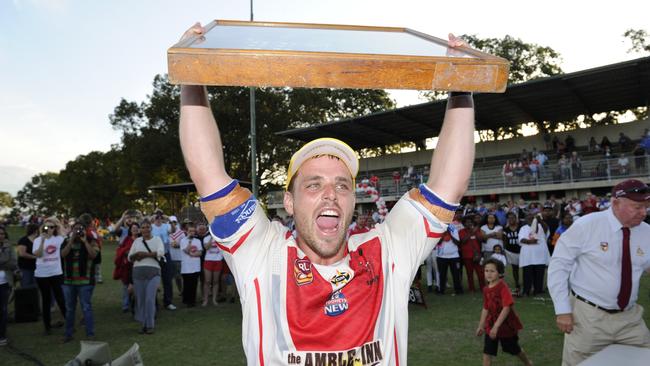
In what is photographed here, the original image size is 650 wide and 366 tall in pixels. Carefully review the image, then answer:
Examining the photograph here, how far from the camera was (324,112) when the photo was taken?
137 ft

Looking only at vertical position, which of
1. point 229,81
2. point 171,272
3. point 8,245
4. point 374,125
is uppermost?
point 374,125

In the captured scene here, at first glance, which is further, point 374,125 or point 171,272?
point 374,125

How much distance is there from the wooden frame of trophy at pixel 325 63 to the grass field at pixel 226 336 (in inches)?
242

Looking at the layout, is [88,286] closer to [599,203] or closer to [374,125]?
[599,203]

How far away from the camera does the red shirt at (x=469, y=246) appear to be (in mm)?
13180

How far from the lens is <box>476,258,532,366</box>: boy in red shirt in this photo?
6.24 meters

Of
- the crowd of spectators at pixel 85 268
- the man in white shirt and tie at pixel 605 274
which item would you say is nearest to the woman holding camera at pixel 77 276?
the crowd of spectators at pixel 85 268

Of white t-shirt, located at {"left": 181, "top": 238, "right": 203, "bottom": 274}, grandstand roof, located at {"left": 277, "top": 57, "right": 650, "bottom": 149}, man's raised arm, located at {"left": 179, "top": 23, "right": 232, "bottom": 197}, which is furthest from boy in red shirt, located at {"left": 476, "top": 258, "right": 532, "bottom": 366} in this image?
grandstand roof, located at {"left": 277, "top": 57, "right": 650, "bottom": 149}

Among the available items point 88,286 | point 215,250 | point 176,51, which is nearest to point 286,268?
point 176,51

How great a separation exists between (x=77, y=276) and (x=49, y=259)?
119 centimetres

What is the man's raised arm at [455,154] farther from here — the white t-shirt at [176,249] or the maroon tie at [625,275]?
the white t-shirt at [176,249]

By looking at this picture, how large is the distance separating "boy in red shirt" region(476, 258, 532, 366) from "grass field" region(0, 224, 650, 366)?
35.9 inches

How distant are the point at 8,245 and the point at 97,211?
179 ft

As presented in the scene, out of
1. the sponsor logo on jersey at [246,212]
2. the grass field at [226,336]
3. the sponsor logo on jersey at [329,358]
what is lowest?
the grass field at [226,336]
